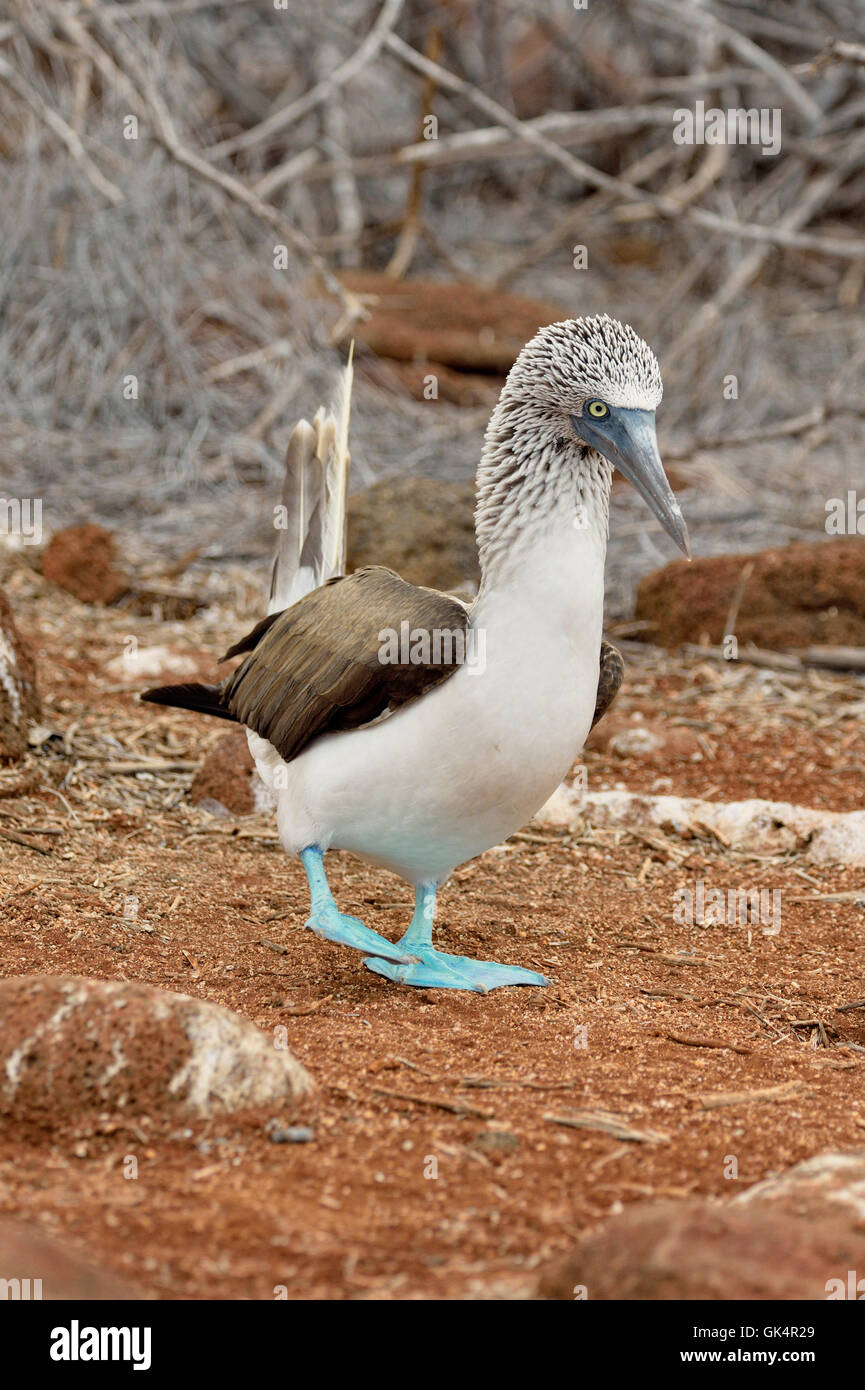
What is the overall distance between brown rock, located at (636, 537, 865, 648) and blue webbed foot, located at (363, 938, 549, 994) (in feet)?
11.5

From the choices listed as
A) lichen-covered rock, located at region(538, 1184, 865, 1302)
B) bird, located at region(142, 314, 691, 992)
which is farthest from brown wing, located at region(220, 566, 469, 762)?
lichen-covered rock, located at region(538, 1184, 865, 1302)

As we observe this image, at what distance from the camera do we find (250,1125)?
2.57 metres

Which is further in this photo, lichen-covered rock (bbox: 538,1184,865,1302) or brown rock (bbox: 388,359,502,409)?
brown rock (bbox: 388,359,502,409)

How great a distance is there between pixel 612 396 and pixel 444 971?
153cm

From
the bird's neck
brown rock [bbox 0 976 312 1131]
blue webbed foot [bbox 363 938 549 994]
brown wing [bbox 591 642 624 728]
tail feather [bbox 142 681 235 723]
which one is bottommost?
brown rock [bbox 0 976 312 1131]

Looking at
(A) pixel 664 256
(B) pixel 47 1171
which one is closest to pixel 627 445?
(B) pixel 47 1171

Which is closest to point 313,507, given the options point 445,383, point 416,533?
point 416,533

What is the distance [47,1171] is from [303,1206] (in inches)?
17.7

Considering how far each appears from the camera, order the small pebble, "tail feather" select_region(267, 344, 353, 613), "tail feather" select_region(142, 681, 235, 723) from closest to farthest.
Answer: the small pebble < "tail feather" select_region(142, 681, 235, 723) < "tail feather" select_region(267, 344, 353, 613)

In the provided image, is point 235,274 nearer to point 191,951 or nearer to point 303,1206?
point 191,951

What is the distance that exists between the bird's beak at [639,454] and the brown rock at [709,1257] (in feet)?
5.76

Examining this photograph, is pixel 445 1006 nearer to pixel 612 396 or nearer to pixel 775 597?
pixel 612 396

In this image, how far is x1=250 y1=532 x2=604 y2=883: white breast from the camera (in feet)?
11.1

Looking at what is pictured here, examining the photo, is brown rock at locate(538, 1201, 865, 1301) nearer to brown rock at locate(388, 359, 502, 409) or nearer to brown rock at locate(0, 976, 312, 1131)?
brown rock at locate(0, 976, 312, 1131)
